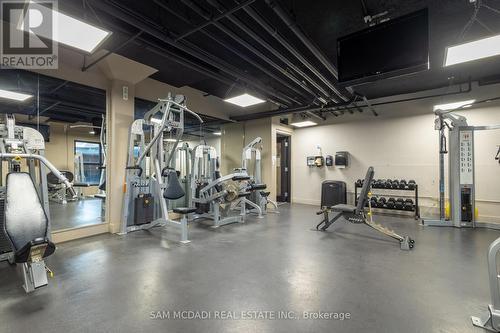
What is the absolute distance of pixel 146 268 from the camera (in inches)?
111

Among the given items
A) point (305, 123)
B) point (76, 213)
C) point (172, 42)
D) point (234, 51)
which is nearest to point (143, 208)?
point (76, 213)

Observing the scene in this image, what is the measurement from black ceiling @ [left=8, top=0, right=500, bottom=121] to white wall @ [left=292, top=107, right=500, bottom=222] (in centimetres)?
141

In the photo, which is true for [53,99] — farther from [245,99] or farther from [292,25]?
[292,25]

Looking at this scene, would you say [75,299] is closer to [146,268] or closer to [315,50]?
[146,268]

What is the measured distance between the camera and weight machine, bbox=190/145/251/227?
495cm

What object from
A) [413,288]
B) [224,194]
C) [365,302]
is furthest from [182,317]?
[224,194]

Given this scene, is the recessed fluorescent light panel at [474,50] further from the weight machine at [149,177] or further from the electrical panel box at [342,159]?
the electrical panel box at [342,159]

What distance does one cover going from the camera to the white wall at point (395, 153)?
5387mm

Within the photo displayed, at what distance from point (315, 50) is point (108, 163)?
13.5 ft

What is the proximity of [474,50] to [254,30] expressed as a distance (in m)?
2.91

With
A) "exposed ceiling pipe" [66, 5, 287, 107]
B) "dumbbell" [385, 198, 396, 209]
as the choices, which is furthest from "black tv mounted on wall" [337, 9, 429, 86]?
"dumbbell" [385, 198, 396, 209]

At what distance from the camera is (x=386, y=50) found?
2.85 metres

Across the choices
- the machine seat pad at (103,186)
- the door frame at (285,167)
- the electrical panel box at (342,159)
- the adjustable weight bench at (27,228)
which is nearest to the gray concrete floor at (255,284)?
the adjustable weight bench at (27,228)

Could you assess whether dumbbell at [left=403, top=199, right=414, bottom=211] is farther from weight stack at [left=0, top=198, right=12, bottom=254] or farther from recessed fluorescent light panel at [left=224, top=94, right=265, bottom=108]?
weight stack at [left=0, top=198, right=12, bottom=254]
